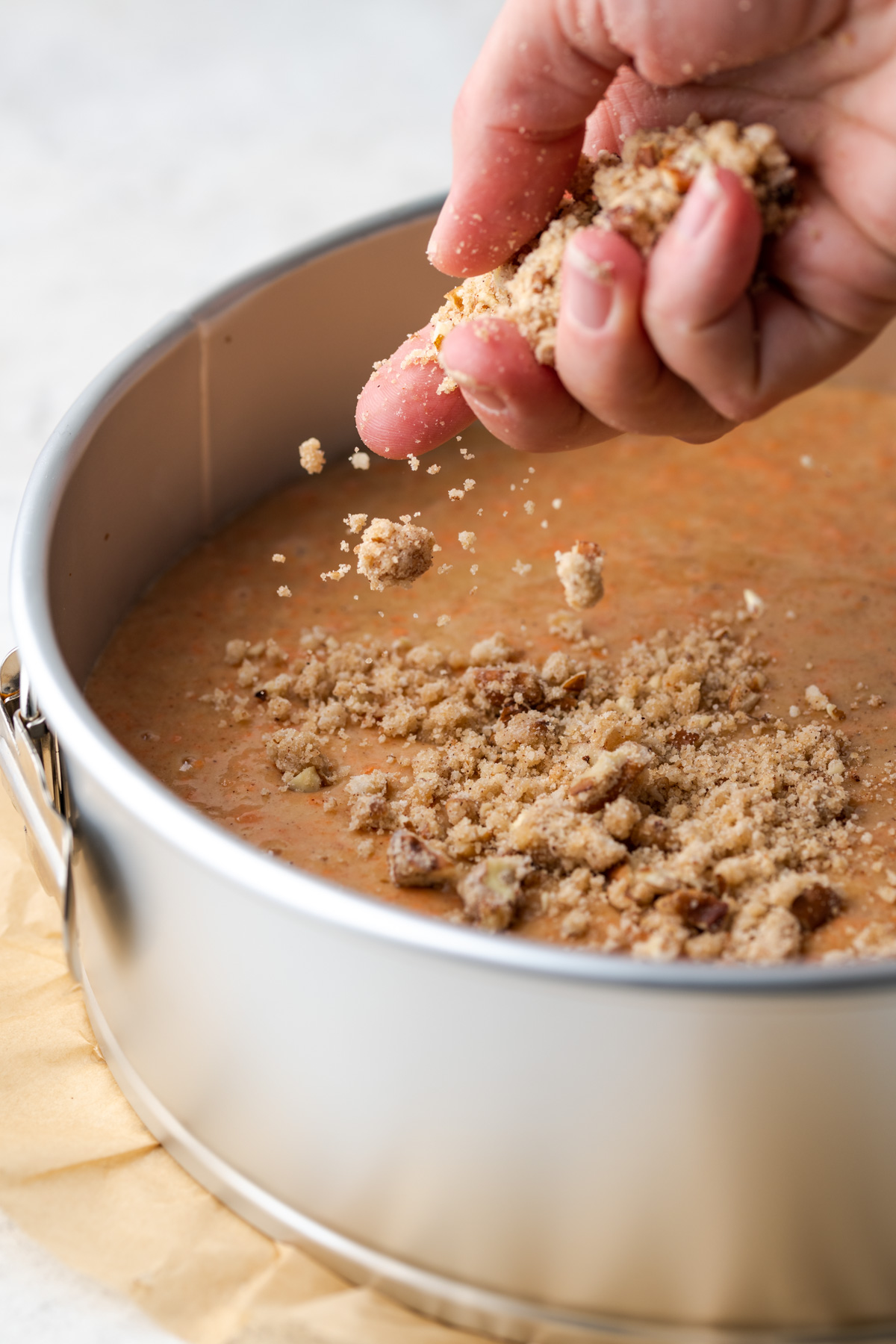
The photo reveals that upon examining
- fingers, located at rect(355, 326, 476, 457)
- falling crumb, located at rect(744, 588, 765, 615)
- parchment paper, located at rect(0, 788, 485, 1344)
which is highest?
fingers, located at rect(355, 326, 476, 457)

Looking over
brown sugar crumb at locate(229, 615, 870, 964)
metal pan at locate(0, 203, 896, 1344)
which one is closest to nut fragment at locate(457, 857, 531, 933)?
brown sugar crumb at locate(229, 615, 870, 964)

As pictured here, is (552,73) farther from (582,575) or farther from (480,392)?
(582,575)

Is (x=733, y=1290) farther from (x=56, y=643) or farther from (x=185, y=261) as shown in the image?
(x=185, y=261)

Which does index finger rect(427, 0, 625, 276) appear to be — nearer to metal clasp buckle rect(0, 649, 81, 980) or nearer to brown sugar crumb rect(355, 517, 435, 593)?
brown sugar crumb rect(355, 517, 435, 593)

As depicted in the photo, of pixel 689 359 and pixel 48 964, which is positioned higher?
pixel 689 359

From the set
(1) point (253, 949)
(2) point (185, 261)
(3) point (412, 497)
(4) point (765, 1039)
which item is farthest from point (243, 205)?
(4) point (765, 1039)

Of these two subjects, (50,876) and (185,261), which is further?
(185,261)
